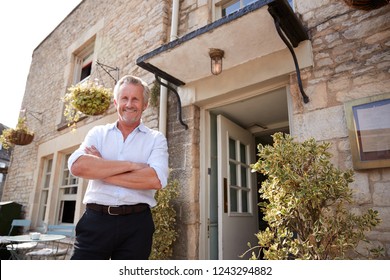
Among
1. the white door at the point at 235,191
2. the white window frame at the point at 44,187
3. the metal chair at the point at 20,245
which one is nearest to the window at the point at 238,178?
the white door at the point at 235,191

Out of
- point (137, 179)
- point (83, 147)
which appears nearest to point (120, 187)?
point (137, 179)

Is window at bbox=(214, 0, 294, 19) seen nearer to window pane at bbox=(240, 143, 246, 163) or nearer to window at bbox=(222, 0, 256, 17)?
window at bbox=(222, 0, 256, 17)

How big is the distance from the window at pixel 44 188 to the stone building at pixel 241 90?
128cm

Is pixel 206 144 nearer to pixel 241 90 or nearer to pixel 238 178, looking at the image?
pixel 238 178

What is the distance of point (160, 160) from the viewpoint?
1.82 metres

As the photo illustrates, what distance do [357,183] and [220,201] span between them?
160 cm

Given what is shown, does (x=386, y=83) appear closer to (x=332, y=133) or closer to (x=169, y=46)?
(x=332, y=133)

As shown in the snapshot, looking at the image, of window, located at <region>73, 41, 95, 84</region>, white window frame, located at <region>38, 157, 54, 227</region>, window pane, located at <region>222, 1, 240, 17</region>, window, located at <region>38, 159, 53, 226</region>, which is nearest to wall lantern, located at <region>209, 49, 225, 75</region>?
window pane, located at <region>222, 1, 240, 17</region>

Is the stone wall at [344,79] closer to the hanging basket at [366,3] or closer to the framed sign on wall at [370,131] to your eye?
the framed sign on wall at [370,131]

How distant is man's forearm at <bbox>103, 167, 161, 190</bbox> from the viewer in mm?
1667

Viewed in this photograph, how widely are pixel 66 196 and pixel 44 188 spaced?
1.08 metres

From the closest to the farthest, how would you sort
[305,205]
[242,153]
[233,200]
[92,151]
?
[305,205], [92,151], [233,200], [242,153]

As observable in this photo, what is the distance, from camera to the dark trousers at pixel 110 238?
5.15ft

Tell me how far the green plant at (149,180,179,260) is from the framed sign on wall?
1.90 meters
